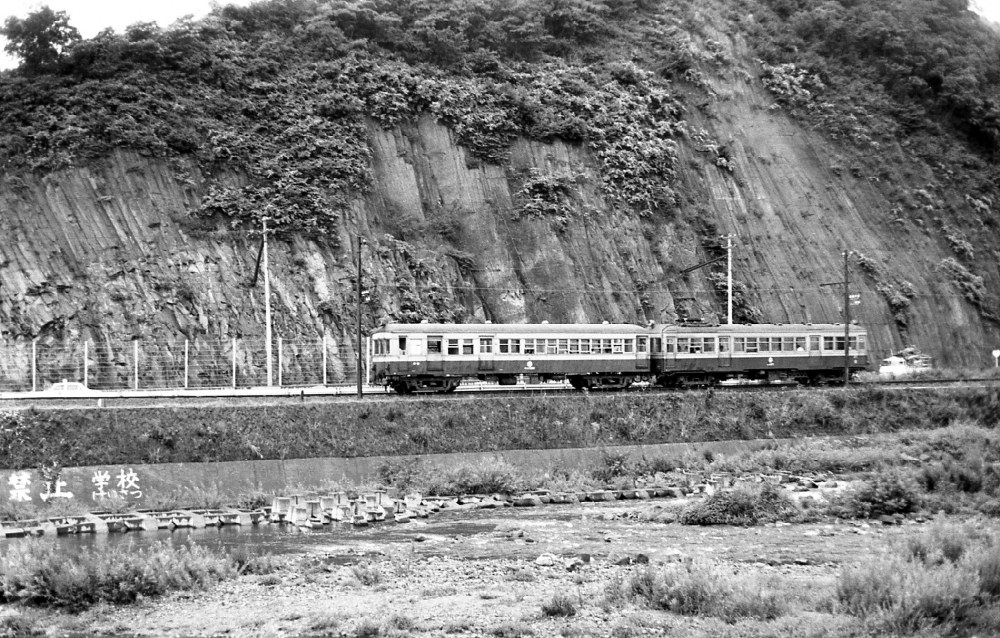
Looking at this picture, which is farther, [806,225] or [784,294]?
[806,225]

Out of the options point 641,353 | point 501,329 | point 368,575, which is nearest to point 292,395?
point 501,329

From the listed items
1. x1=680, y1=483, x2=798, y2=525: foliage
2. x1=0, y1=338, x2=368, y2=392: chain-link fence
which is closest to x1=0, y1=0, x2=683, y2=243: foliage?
x1=0, y1=338, x2=368, y2=392: chain-link fence

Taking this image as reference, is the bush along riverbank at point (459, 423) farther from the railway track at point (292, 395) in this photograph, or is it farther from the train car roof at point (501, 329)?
the train car roof at point (501, 329)

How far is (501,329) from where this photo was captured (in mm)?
39719

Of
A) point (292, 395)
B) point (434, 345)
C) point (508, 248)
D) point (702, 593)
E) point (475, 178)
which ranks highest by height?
point (475, 178)

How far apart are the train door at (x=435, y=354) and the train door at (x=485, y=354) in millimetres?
1659

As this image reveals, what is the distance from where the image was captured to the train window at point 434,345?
3831 centimetres

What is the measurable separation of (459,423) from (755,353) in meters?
16.8

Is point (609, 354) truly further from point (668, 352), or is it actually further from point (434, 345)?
point (434, 345)

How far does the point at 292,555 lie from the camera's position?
20.9 metres

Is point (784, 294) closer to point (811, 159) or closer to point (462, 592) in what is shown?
point (811, 159)

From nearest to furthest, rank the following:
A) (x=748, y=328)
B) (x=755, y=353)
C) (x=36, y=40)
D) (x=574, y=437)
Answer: (x=574, y=437) → (x=748, y=328) → (x=755, y=353) → (x=36, y=40)

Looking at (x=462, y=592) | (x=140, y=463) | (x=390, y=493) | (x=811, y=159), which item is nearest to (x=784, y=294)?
(x=811, y=159)

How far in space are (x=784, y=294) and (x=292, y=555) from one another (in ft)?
139
